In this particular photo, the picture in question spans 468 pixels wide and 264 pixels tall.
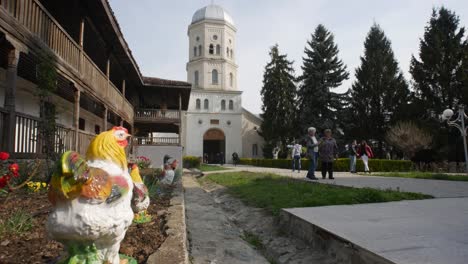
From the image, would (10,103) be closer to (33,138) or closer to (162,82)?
(33,138)

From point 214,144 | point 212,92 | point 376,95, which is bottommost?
point 214,144

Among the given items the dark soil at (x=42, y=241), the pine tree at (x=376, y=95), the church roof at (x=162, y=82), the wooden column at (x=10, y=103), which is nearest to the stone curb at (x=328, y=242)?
the dark soil at (x=42, y=241)

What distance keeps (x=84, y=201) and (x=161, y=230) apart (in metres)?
2.08

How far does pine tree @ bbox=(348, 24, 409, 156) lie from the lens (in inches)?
1303

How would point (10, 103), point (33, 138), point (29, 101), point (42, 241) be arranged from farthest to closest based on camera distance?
point (29, 101), point (33, 138), point (10, 103), point (42, 241)

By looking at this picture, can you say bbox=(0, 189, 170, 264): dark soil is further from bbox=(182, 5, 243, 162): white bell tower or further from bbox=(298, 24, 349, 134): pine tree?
bbox=(182, 5, 243, 162): white bell tower

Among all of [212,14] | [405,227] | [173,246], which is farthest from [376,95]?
[173,246]

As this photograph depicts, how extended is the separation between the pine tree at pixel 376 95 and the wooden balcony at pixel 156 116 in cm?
2010

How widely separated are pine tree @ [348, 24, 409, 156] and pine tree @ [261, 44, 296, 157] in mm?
7296

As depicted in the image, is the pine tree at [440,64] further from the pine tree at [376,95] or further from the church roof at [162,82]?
the church roof at [162,82]

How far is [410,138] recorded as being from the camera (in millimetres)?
26484

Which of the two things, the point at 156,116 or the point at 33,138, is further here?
the point at 156,116

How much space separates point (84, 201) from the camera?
64.2 inches

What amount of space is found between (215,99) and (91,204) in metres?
43.1
